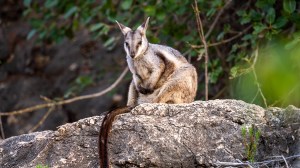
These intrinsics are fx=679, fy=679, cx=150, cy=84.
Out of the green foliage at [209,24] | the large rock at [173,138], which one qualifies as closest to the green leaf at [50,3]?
the green foliage at [209,24]

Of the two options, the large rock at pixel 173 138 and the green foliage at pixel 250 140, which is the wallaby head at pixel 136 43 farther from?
the green foliage at pixel 250 140

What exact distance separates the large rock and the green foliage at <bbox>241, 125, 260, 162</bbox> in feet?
0.16

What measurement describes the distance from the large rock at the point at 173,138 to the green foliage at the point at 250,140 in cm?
5

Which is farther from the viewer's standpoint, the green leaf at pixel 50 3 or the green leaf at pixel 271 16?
the green leaf at pixel 50 3

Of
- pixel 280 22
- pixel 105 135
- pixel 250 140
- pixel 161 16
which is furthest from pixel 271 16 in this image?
pixel 105 135

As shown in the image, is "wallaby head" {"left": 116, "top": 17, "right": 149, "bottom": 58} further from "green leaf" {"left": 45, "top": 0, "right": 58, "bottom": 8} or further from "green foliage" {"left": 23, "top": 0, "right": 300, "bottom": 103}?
"green leaf" {"left": 45, "top": 0, "right": 58, "bottom": 8}

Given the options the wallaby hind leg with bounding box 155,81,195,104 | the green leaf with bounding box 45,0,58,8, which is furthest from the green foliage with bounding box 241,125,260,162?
the green leaf with bounding box 45,0,58,8

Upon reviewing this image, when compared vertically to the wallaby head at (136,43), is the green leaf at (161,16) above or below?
below

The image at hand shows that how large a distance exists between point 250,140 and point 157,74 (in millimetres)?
2372

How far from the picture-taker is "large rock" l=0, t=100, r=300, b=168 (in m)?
4.69

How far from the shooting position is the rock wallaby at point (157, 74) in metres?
6.67

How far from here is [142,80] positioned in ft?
23.0

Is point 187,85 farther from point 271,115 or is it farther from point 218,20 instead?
point 218,20

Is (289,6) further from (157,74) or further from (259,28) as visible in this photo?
(157,74)
